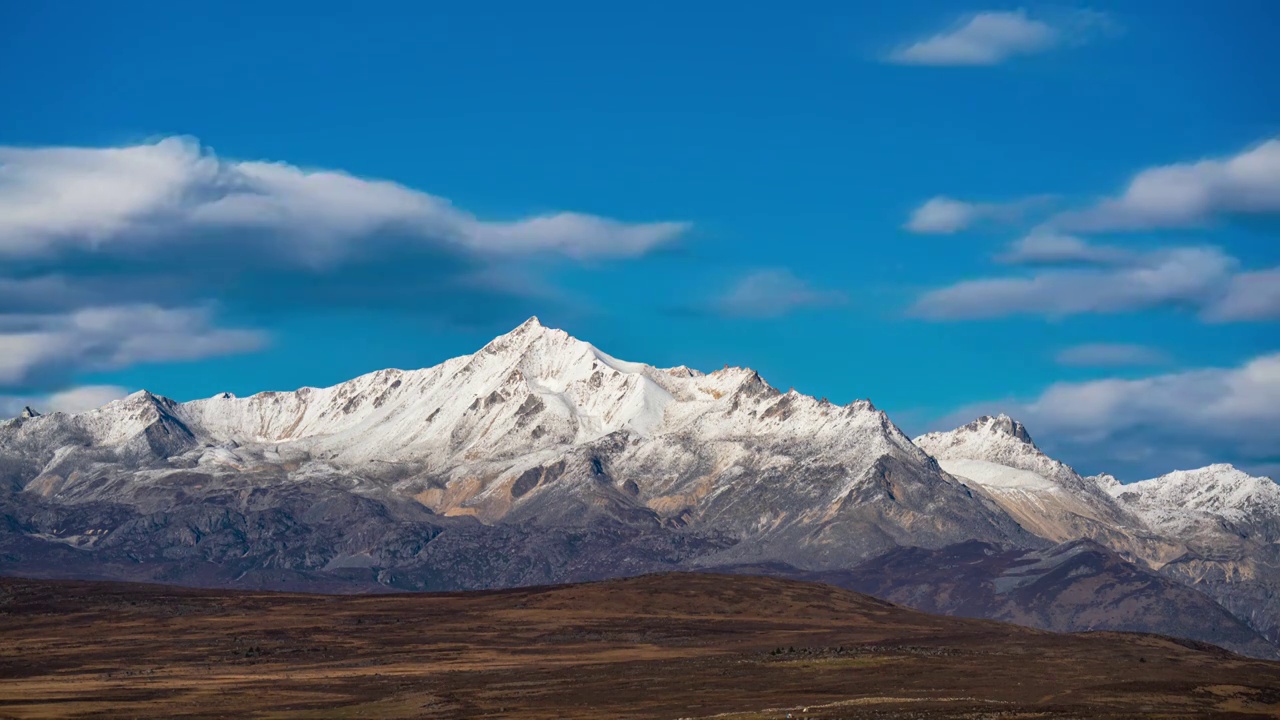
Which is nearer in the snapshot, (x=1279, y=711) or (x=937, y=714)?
(x=937, y=714)

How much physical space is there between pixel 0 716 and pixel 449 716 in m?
50.3

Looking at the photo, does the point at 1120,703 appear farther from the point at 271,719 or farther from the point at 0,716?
the point at 0,716

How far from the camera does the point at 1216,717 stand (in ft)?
614

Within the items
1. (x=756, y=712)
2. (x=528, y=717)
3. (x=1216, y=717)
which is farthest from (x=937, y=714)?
(x=528, y=717)

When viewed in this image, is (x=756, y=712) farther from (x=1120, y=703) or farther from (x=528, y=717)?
(x=1120, y=703)

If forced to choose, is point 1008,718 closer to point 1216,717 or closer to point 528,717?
point 1216,717

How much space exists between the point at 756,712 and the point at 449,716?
121 ft

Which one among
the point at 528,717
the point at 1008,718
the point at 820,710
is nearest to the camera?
the point at 1008,718

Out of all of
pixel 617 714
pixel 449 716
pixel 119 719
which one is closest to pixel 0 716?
pixel 119 719

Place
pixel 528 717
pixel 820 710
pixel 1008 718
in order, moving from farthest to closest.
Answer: pixel 528 717
pixel 820 710
pixel 1008 718

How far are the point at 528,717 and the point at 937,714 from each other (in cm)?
4738

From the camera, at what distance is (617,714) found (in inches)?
7766

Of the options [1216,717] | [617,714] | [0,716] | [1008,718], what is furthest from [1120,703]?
[0,716]

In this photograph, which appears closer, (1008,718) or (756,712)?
(1008,718)
